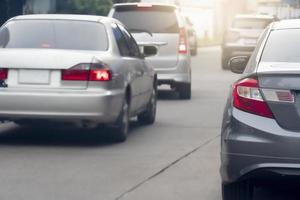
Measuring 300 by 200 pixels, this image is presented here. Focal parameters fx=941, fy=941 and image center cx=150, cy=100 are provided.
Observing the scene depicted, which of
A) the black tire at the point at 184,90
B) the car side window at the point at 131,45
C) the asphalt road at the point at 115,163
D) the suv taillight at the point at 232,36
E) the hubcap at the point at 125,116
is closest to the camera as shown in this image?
the asphalt road at the point at 115,163

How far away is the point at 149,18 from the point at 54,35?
21.1ft

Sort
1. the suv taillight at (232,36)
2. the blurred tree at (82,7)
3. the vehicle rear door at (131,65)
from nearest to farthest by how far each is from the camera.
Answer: the vehicle rear door at (131,65), the blurred tree at (82,7), the suv taillight at (232,36)

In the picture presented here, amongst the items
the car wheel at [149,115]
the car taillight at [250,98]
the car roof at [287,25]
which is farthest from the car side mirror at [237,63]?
the car wheel at [149,115]

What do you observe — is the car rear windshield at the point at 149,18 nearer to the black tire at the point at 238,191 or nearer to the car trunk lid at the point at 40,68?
the car trunk lid at the point at 40,68

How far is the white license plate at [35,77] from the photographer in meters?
10.5

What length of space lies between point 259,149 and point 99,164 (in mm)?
3232

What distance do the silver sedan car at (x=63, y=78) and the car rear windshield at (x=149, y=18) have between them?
6.17m

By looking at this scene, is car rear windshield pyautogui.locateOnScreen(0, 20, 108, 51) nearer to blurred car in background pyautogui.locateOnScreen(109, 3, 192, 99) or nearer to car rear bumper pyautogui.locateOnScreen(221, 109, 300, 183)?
car rear bumper pyautogui.locateOnScreen(221, 109, 300, 183)

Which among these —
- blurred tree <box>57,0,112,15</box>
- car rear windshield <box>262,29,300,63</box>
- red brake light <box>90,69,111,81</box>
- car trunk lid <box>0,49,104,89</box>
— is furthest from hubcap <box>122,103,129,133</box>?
blurred tree <box>57,0,112,15</box>

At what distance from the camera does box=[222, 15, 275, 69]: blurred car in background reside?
94.3ft

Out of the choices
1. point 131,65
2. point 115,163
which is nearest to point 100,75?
point 115,163

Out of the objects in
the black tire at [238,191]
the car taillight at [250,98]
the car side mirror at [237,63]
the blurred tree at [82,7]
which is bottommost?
the blurred tree at [82,7]

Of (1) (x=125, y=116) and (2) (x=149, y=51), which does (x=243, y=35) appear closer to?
(2) (x=149, y=51)

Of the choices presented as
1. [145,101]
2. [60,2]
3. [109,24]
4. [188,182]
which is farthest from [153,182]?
[60,2]
